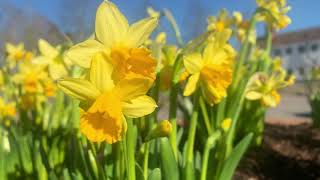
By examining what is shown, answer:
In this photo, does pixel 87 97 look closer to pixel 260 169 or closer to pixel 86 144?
pixel 86 144

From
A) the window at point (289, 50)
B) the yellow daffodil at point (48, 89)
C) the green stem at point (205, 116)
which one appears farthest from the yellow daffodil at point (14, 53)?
the window at point (289, 50)

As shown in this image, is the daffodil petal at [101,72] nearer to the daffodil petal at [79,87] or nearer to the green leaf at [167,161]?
the daffodil petal at [79,87]

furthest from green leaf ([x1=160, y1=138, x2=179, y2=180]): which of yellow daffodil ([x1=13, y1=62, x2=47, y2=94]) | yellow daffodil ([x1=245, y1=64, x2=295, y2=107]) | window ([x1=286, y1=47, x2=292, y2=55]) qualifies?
window ([x1=286, y1=47, x2=292, y2=55])

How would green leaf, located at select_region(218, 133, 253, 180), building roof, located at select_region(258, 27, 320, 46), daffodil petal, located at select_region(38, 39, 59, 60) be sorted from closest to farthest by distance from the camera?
1. green leaf, located at select_region(218, 133, 253, 180)
2. daffodil petal, located at select_region(38, 39, 59, 60)
3. building roof, located at select_region(258, 27, 320, 46)

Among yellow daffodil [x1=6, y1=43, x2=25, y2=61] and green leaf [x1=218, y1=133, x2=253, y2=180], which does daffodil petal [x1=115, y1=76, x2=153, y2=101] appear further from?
yellow daffodil [x1=6, y1=43, x2=25, y2=61]

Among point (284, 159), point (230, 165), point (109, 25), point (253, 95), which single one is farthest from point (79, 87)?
point (284, 159)

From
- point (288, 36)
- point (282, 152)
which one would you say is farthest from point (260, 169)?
point (288, 36)

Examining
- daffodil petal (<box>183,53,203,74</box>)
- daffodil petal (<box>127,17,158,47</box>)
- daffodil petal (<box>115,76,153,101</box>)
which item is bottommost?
daffodil petal (<box>115,76,153,101</box>)
